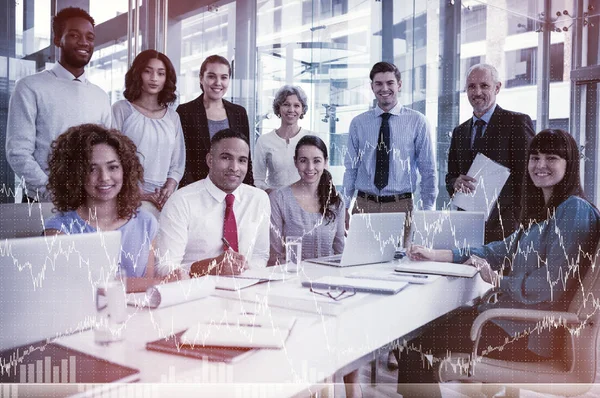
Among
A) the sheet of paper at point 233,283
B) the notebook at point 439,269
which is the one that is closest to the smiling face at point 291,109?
the notebook at point 439,269

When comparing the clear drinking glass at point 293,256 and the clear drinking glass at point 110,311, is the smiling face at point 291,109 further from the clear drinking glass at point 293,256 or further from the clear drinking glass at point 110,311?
the clear drinking glass at point 110,311

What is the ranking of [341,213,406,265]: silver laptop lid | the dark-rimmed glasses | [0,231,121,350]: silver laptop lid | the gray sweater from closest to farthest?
1. [0,231,121,350]: silver laptop lid
2. the dark-rimmed glasses
3. [341,213,406,265]: silver laptop lid
4. the gray sweater

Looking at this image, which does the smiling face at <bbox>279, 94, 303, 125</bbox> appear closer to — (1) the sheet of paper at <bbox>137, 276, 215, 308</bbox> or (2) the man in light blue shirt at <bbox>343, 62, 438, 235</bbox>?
(2) the man in light blue shirt at <bbox>343, 62, 438, 235</bbox>

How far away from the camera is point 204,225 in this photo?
218cm

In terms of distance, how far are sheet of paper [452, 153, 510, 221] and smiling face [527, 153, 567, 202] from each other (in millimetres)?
675

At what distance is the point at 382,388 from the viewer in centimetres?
256

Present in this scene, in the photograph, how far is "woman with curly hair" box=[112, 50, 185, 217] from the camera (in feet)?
8.32

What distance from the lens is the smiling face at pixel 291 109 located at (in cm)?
308

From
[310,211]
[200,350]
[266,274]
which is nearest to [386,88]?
[310,211]

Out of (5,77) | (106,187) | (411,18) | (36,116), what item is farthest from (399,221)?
(411,18)

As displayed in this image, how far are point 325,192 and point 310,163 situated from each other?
0.55ft

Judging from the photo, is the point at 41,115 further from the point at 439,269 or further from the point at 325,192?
the point at 439,269

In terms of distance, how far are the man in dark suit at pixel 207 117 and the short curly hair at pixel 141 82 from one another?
141 mm

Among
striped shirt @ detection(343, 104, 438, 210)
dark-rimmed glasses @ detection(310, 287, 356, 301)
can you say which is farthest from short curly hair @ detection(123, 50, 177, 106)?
dark-rimmed glasses @ detection(310, 287, 356, 301)
